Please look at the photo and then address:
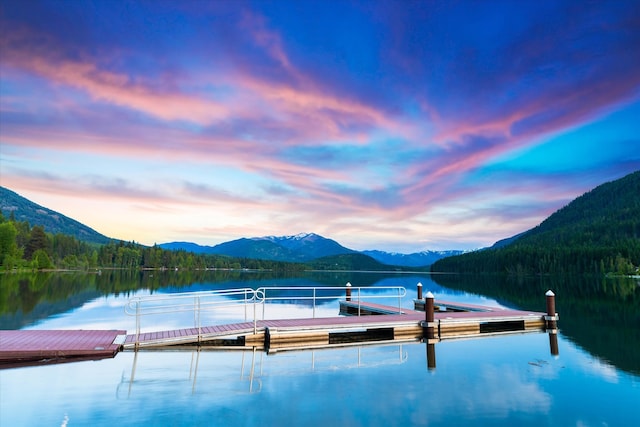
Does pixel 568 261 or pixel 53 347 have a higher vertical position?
pixel 568 261

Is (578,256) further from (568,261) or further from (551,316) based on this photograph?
(551,316)

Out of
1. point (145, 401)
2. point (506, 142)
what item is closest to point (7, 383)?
point (145, 401)

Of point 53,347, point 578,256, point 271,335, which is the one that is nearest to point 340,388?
point 271,335

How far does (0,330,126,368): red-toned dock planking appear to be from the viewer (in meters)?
13.8

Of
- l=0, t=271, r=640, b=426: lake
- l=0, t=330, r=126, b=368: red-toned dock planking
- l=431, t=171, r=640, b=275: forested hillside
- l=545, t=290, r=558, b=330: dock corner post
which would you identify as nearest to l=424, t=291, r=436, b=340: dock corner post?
l=0, t=271, r=640, b=426: lake

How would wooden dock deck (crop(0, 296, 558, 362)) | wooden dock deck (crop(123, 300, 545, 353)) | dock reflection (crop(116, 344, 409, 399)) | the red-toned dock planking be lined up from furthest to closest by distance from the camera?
wooden dock deck (crop(123, 300, 545, 353)), wooden dock deck (crop(0, 296, 558, 362)), the red-toned dock planking, dock reflection (crop(116, 344, 409, 399))

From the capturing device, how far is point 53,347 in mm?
14508

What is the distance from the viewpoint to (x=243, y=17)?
29531 millimetres

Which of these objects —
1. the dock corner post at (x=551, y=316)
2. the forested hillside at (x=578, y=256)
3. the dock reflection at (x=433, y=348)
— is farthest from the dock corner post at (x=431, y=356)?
the forested hillside at (x=578, y=256)

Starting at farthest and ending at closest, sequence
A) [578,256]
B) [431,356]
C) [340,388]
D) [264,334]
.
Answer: [578,256] → [264,334] → [431,356] → [340,388]

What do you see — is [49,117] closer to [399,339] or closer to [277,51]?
[277,51]

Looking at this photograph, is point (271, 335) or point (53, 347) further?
point (271, 335)

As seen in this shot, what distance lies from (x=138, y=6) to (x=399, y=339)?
2954cm

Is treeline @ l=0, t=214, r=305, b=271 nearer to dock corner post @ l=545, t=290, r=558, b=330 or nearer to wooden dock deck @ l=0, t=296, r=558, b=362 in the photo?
wooden dock deck @ l=0, t=296, r=558, b=362
